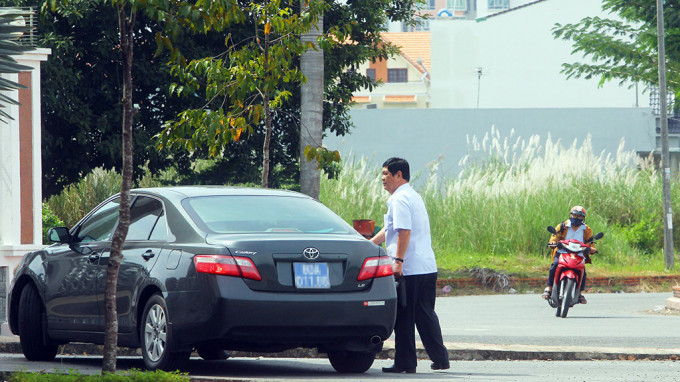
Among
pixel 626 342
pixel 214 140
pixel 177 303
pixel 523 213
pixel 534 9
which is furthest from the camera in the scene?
pixel 534 9

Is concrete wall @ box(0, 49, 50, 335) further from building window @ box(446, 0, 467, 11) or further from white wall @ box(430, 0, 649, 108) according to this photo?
building window @ box(446, 0, 467, 11)

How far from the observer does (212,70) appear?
1216cm

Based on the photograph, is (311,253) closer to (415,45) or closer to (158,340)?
(158,340)

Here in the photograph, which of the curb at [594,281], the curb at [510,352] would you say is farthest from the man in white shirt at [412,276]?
the curb at [594,281]

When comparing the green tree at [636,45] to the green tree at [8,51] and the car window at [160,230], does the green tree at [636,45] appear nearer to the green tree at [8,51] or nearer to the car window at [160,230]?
the car window at [160,230]

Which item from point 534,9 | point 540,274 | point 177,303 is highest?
point 534,9

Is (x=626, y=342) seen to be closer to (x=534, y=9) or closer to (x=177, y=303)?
(x=177, y=303)

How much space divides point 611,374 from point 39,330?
488 cm

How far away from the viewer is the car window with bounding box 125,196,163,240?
8266 millimetres

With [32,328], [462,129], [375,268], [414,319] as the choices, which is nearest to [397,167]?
[375,268]

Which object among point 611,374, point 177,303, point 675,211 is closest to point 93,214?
point 177,303

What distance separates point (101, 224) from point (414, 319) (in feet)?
9.05

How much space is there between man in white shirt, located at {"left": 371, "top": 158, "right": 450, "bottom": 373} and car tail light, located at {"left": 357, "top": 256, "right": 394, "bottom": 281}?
0.36 metres

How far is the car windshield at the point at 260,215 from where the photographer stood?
7.86 metres
